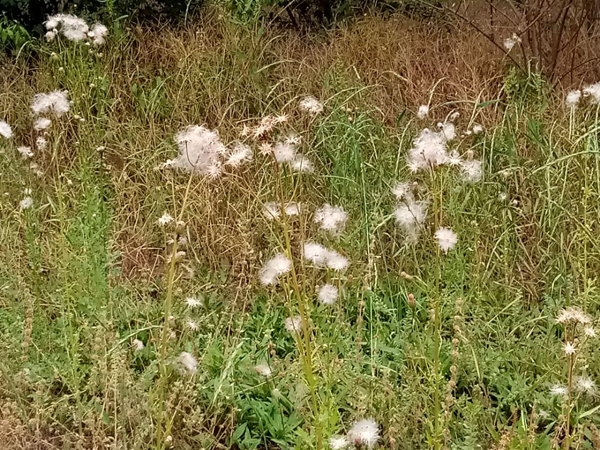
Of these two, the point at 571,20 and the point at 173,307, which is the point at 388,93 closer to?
the point at 571,20

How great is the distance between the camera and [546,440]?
1729mm

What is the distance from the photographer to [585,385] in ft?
5.55

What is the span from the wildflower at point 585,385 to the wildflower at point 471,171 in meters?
0.96

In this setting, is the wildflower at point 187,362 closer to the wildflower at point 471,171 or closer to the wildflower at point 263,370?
the wildflower at point 263,370

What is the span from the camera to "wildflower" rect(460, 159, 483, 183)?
256 cm

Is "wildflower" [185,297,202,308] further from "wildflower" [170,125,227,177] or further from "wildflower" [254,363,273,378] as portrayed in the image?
"wildflower" [170,125,227,177]

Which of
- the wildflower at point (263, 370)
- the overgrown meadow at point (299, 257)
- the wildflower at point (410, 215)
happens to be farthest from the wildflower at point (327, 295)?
the wildflower at point (410, 215)

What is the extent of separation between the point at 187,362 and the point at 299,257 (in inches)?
31.0

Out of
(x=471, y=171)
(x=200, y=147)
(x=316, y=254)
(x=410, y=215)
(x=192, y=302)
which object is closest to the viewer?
(x=200, y=147)

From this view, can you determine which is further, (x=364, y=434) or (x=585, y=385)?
(x=585, y=385)

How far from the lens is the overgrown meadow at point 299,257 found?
172cm

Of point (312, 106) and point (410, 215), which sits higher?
point (312, 106)

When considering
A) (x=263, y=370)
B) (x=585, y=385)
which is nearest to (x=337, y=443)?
(x=263, y=370)

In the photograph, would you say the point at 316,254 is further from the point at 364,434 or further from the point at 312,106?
the point at 312,106
